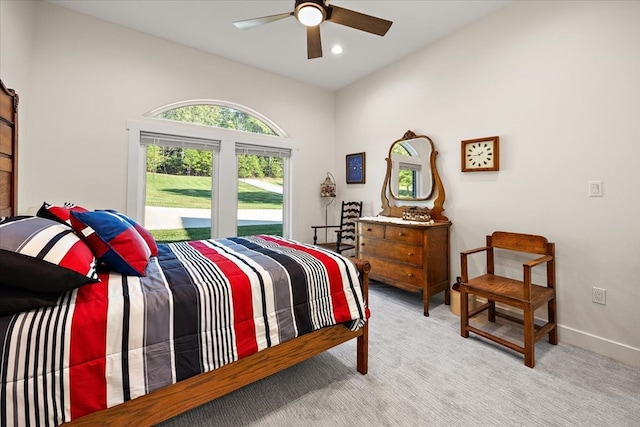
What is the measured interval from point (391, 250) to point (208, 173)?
2556 millimetres

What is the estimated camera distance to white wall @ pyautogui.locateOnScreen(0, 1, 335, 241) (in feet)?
8.25

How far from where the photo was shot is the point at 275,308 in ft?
4.66

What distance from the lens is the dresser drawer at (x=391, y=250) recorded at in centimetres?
274

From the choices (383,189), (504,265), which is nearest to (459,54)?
(383,189)

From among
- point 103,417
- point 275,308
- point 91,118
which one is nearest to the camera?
point 103,417

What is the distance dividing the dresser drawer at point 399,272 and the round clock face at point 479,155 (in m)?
1.21

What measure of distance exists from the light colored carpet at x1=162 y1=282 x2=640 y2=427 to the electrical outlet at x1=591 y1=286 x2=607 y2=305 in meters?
0.40

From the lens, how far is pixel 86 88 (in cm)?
278

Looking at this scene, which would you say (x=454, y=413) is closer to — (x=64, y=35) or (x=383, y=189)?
(x=383, y=189)

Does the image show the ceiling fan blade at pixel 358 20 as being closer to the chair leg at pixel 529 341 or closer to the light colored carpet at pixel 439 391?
the chair leg at pixel 529 341

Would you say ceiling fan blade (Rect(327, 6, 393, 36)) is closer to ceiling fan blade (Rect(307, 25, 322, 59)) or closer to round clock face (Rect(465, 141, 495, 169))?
ceiling fan blade (Rect(307, 25, 322, 59))

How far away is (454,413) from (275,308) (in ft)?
3.68

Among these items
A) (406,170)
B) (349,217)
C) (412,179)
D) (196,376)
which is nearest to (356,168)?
(349,217)

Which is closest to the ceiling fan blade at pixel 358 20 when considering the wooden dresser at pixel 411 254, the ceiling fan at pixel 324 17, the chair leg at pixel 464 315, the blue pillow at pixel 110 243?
the ceiling fan at pixel 324 17
